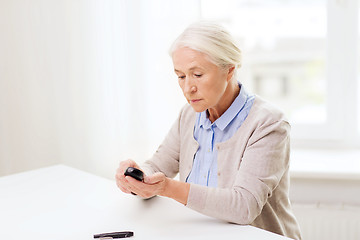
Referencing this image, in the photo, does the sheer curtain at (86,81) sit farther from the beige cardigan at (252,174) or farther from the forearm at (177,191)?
the forearm at (177,191)

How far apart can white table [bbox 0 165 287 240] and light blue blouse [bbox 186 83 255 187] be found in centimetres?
21

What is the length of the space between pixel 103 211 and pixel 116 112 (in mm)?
1033

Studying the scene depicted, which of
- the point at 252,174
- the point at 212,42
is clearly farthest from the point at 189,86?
the point at 252,174

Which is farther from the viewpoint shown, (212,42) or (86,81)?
(86,81)

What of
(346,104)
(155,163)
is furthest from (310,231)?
(155,163)

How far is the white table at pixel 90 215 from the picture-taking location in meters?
1.25

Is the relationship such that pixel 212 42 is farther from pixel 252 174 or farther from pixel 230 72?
pixel 252 174

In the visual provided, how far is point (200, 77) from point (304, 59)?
1.16 m

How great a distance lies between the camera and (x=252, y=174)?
4.60 ft

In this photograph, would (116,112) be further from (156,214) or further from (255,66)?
(156,214)

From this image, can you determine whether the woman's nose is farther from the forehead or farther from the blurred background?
the blurred background

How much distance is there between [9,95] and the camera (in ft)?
8.67

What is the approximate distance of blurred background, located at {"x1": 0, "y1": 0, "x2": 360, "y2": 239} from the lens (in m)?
2.33

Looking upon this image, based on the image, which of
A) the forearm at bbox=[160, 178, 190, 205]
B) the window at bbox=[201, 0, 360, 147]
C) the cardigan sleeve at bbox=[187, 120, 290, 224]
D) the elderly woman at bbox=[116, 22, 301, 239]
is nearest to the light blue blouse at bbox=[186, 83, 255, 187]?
the elderly woman at bbox=[116, 22, 301, 239]
